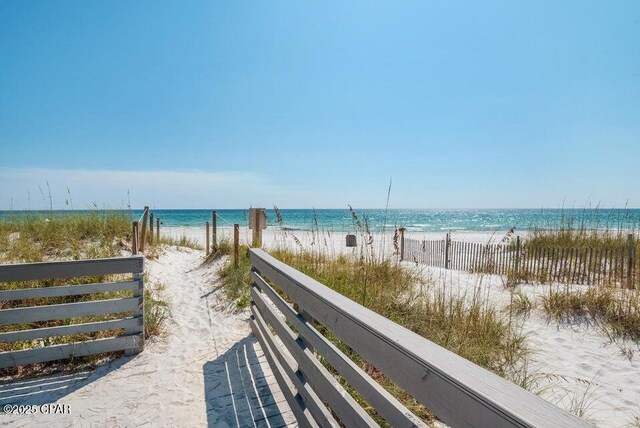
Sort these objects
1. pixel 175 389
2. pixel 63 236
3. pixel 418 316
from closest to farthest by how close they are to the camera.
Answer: pixel 175 389, pixel 418 316, pixel 63 236

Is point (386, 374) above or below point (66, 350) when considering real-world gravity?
above

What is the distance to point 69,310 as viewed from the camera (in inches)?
136

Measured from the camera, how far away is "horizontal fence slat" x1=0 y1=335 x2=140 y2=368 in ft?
10.8

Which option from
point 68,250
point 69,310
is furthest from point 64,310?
point 68,250

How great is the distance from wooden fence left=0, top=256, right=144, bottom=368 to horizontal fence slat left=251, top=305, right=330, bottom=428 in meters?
1.50

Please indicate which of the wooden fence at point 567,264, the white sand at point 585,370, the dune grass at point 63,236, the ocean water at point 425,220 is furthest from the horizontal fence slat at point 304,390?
the dune grass at point 63,236

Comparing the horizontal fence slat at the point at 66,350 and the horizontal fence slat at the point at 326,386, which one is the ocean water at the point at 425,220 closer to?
the horizontal fence slat at the point at 326,386

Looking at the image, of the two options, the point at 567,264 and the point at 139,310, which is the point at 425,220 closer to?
the point at 567,264

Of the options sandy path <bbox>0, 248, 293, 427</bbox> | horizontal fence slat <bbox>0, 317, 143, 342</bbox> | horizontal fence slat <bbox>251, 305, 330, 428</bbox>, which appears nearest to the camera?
horizontal fence slat <bbox>251, 305, 330, 428</bbox>

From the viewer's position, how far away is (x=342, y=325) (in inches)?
62.6

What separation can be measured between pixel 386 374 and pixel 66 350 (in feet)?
12.1

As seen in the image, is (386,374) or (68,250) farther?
(68,250)

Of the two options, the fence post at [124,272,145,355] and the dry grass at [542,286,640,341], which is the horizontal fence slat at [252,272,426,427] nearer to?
the fence post at [124,272,145,355]

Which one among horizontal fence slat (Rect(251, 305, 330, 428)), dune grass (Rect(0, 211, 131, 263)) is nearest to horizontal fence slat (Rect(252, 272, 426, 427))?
horizontal fence slat (Rect(251, 305, 330, 428))
